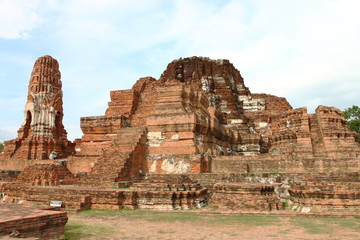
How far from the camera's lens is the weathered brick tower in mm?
24984

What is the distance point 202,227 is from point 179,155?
701 cm

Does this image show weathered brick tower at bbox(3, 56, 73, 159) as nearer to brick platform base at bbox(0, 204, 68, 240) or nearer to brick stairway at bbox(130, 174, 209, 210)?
brick stairway at bbox(130, 174, 209, 210)

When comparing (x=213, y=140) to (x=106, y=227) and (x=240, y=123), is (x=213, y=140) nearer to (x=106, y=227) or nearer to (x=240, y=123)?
(x=240, y=123)

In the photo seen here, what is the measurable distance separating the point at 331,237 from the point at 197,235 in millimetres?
2655

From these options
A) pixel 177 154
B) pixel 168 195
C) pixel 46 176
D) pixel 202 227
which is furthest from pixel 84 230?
pixel 46 176

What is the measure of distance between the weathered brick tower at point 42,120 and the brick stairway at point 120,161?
12.0m

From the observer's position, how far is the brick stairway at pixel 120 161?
12.9 metres

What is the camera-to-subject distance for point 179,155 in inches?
577

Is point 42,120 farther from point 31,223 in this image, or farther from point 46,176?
point 31,223

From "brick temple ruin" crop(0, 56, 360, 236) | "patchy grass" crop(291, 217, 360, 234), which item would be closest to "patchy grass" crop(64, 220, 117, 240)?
"brick temple ruin" crop(0, 56, 360, 236)

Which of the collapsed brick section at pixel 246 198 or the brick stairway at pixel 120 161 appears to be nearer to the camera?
the collapsed brick section at pixel 246 198

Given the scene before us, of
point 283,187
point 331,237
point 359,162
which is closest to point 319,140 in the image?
point 359,162

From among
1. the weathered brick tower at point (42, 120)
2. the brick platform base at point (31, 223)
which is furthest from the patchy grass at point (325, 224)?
the weathered brick tower at point (42, 120)

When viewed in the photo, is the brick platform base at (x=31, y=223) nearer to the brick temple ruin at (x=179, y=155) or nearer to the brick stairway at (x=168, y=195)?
the brick temple ruin at (x=179, y=155)
